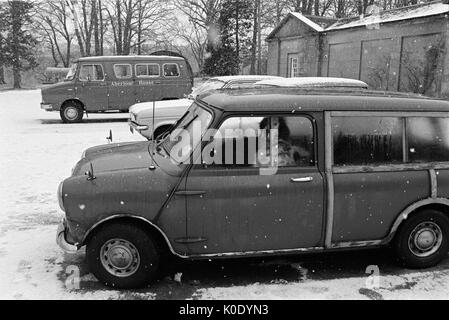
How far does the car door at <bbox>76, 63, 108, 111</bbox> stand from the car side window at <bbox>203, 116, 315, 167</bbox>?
12841mm

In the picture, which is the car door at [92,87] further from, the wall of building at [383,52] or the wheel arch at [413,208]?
the wheel arch at [413,208]

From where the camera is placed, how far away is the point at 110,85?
1595 cm

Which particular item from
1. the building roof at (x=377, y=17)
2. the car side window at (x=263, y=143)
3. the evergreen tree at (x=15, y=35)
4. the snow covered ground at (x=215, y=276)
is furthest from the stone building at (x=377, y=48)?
the evergreen tree at (x=15, y=35)

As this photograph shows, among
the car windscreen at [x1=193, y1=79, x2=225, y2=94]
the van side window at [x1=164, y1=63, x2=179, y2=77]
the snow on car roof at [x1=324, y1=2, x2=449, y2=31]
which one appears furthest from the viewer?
the snow on car roof at [x1=324, y1=2, x2=449, y2=31]

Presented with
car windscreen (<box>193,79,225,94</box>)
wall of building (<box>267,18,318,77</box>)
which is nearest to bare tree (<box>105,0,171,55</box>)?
wall of building (<box>267,18,318,77</box>)

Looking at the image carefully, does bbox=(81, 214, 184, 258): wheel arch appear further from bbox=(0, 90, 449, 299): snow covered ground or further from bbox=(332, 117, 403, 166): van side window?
bbox=(332, 117, 403, 166): van side window

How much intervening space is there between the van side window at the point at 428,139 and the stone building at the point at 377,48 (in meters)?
15.3

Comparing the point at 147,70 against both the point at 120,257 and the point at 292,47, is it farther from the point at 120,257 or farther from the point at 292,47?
the point at 292,47

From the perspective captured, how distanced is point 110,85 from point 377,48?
1304 centimetres

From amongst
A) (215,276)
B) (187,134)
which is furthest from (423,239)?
(187,134)

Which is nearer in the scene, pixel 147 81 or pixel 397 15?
pixel 147 81

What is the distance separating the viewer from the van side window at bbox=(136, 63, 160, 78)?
53.2 ft

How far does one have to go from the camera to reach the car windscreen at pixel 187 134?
4102 mm
